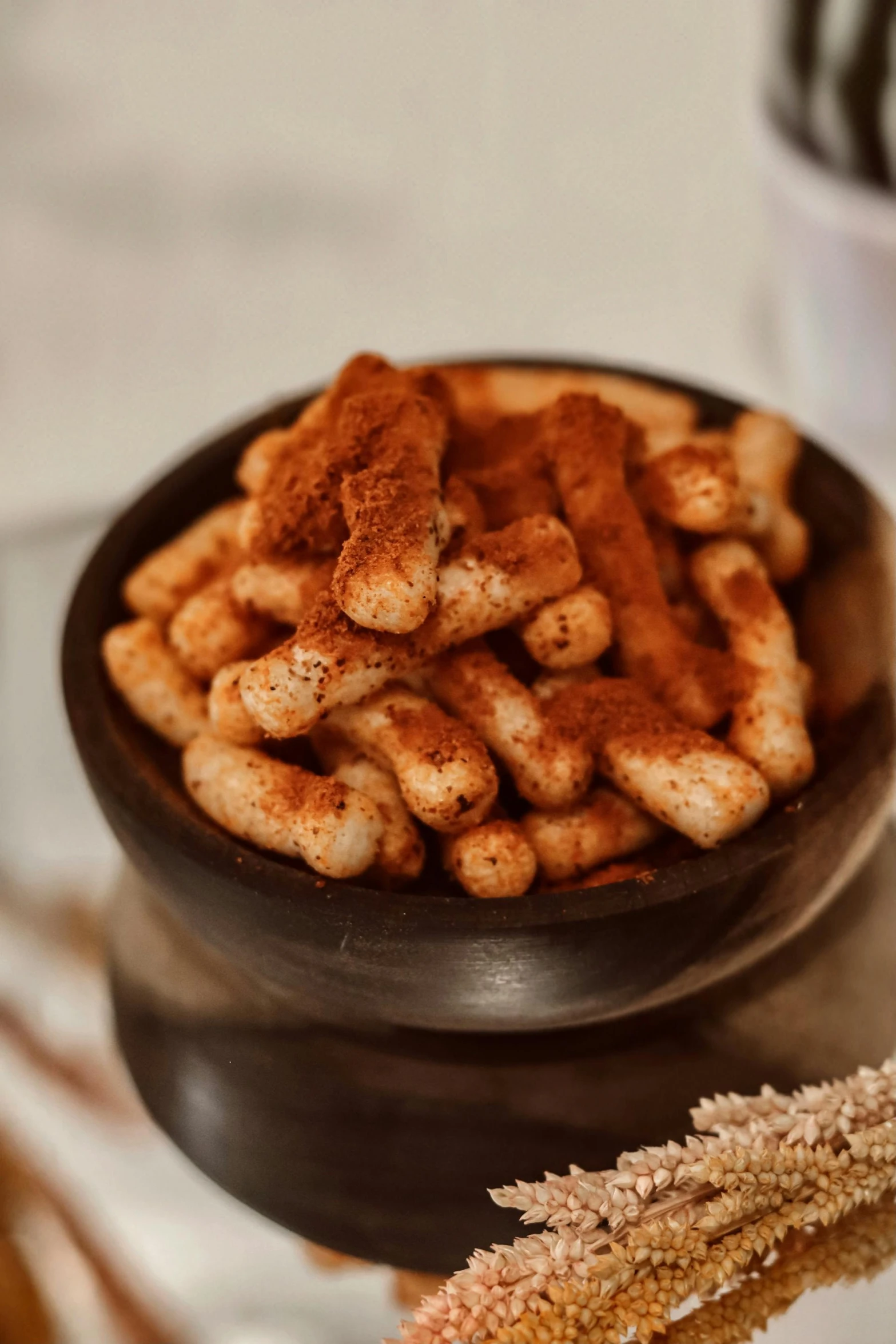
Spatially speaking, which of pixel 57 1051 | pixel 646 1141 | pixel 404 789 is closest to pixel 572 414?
pixel 404 789

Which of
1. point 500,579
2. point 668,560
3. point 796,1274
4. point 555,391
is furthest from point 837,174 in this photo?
point 796,1274

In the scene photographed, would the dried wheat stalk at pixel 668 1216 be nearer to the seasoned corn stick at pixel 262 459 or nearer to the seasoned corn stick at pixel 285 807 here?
the seasoned corn stick at pixel 285 807

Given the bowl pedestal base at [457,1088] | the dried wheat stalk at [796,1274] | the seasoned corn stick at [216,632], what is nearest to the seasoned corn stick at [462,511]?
the seasoned corn stick at [216,632]

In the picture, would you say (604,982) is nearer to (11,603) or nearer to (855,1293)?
(855,1293)

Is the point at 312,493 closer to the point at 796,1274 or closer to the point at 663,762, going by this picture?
the point at 663,762

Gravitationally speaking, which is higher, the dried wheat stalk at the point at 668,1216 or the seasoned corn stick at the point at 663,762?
the seasoned corn stick at the point at 663,762

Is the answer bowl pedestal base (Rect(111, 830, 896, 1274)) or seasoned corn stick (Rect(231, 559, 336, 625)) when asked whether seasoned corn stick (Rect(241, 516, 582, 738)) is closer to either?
seasoned corn stick (Rect(231, 559, 336, 625))
